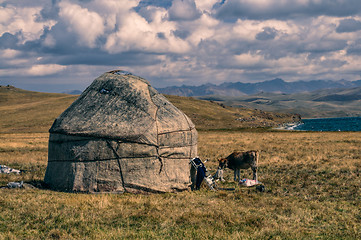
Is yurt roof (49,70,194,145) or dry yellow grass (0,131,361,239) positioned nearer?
dry yellow grass (0,131,361,239)

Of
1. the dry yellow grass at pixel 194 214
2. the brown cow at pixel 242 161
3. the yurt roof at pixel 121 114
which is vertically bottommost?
the dry yellow grass at pixel 194 214

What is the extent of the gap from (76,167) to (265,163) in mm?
12454

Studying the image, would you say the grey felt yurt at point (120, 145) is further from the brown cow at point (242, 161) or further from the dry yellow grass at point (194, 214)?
the brown cow at point (242, 161)

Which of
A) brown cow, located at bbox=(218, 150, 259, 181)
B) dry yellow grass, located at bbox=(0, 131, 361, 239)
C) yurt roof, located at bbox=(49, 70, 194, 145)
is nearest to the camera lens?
dry yellow grass, located at bbox=(0, 131, 361, 239)

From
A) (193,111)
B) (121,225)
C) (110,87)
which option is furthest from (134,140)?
(193,111)

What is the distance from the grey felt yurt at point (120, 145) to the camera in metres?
11.9

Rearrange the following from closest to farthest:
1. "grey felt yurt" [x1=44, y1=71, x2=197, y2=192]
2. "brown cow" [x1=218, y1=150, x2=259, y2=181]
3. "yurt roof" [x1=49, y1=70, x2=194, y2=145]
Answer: "grey felt yurt" [x1=44, y1=71, x2=197, y2=192], "yurt roof" [x1=49, y1=70, x2=194, y2=145], "brown cow" [x1=218, y1=150, x2=259, y2=181]

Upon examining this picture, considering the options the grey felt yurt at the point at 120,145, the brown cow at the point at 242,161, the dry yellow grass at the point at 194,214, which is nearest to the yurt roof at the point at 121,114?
the grey felt yurt at the point at 120,145

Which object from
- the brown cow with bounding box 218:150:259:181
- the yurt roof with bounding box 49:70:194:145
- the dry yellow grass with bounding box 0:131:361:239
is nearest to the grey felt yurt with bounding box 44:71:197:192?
the yurt roof with bounding box 49:70:194:145

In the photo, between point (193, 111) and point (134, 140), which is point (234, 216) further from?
point (193, 111)

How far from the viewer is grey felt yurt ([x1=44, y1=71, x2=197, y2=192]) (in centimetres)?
1191

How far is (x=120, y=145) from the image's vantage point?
470 inches

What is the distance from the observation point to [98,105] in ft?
43.5

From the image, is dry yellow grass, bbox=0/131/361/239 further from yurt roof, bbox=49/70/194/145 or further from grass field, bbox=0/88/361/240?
yurt roof, bbox=49/70/194/145
